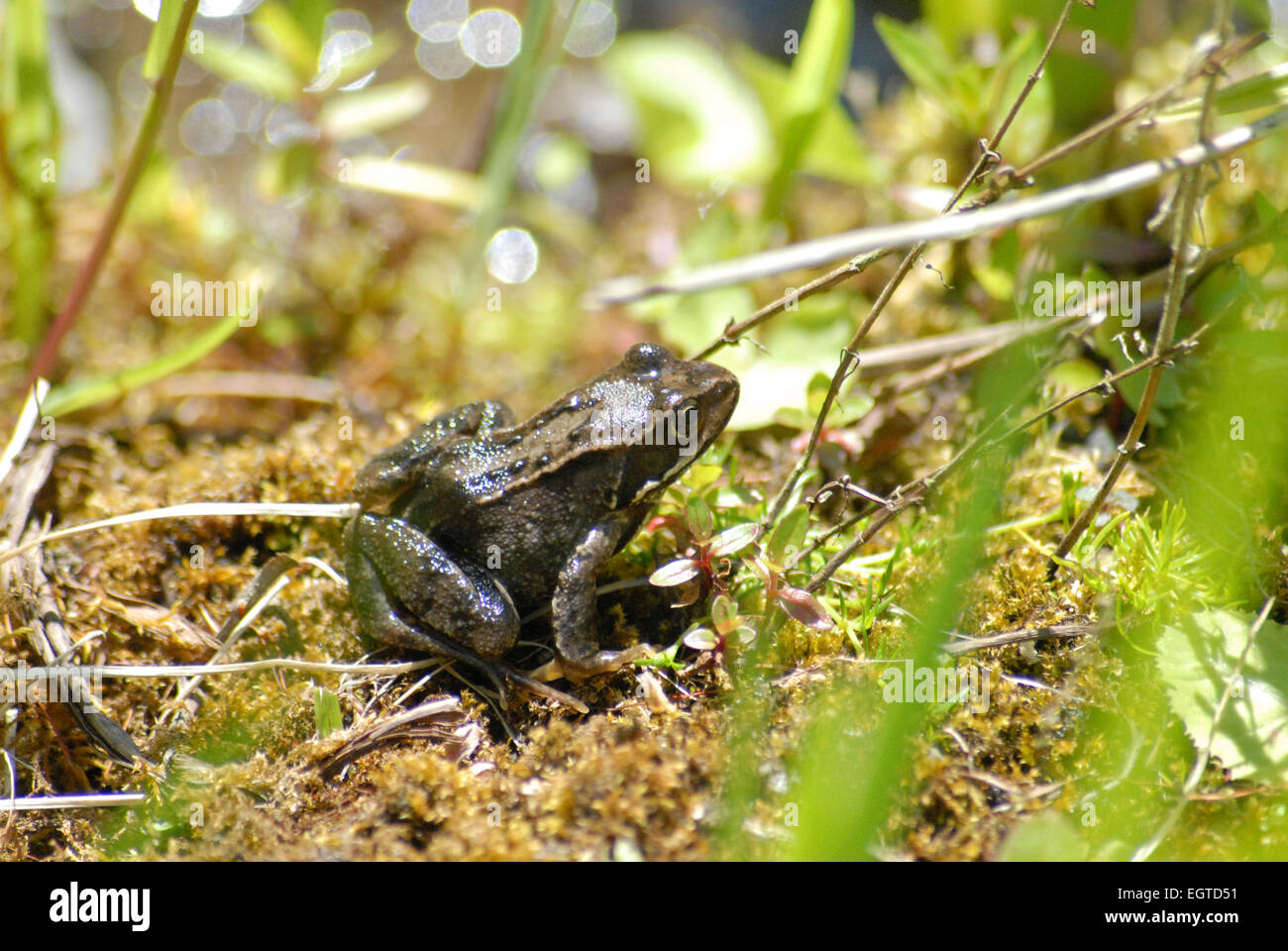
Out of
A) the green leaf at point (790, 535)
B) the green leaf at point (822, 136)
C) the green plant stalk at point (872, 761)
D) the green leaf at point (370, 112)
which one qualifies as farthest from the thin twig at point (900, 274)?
the green leaf at point (370, 112)

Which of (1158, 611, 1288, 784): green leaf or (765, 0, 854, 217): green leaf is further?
(765, 0, 854, 217): green leaf

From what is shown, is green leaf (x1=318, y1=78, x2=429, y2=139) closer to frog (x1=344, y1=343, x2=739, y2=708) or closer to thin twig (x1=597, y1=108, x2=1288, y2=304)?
frog (x1=344, y1=343, x2=739, y2=708)

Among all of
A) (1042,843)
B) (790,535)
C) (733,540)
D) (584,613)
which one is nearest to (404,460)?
(584,613)

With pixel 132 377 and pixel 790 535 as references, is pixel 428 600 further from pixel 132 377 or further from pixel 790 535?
pixel 132 377

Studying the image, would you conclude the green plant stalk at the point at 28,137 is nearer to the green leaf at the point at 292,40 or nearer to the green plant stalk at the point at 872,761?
the green leaf at the point at 292,40

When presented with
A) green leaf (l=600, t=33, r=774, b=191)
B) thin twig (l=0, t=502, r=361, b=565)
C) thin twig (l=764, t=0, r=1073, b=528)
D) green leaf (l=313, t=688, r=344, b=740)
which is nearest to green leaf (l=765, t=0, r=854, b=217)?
green leaf (l=600, t=33, r=774, b=191)
